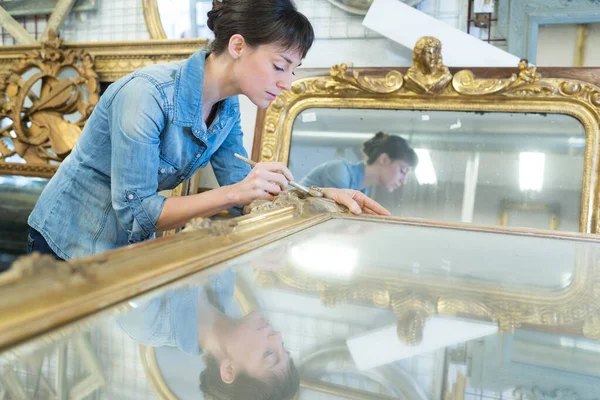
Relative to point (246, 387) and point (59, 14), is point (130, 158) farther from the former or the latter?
point (59, 14)

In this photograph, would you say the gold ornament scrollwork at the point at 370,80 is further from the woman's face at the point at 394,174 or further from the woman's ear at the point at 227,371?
the woman's ear at the point at 227,371

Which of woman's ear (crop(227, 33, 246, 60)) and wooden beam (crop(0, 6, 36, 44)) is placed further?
wooden beam (crop(0, 6, 36, 44))

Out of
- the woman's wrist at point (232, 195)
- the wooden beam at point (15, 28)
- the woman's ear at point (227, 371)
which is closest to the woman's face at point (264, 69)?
the woman's wrist at point (232, 195)

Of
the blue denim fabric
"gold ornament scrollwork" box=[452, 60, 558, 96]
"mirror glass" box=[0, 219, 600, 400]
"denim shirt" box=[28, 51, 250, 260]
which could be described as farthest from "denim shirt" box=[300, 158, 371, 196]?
"mirror glass" box=[0, 219, 600, 400]

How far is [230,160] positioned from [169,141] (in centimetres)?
26

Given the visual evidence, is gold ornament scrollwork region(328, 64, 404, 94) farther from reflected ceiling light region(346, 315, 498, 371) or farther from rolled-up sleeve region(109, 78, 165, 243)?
reflected ceiling light region(346, 315, 498, 371)

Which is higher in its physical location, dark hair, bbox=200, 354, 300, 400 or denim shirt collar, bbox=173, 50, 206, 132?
denim shirt collar, bbox=173, 50, 206, 132

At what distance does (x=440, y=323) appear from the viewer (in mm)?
373

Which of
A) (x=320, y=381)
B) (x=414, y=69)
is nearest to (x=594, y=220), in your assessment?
(x=414, y=69)

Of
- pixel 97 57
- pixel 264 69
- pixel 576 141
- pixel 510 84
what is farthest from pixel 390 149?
pixel 97 57

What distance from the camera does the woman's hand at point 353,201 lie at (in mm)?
932

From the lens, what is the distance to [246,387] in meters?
0.25

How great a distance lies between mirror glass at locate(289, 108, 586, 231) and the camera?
A: 1.27 m

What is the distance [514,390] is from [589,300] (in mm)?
234
